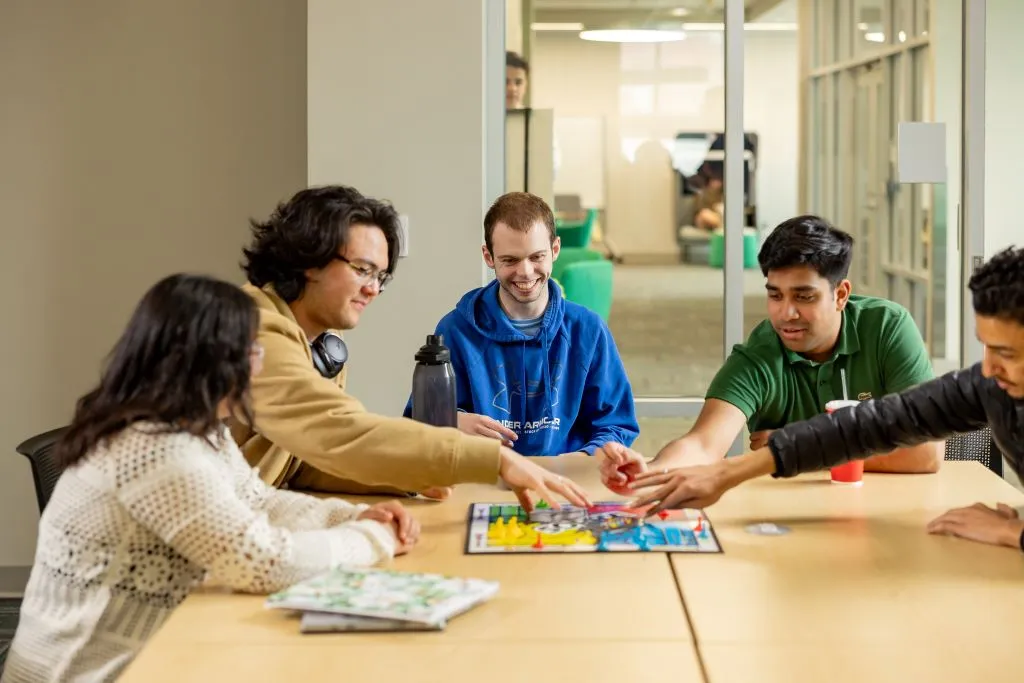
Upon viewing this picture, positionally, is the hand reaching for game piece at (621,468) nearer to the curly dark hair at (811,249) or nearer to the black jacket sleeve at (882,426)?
the black jacket sleeve at (882,426)

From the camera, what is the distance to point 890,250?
5.44m

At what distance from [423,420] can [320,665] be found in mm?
921

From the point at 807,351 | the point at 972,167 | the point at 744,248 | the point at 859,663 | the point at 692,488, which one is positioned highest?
the point at 972,167

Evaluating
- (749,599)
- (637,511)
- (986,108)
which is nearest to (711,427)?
(637,511)

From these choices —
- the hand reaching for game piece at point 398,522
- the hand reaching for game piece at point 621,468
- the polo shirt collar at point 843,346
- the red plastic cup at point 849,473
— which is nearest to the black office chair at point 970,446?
the polo shirt collar at point 843,346

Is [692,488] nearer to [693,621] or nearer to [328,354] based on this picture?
[693,621]

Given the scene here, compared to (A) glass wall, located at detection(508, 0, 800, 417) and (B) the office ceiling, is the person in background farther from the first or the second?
(B) the office ceiling

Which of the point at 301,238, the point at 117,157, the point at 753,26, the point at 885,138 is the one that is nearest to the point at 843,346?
the point at 301,238

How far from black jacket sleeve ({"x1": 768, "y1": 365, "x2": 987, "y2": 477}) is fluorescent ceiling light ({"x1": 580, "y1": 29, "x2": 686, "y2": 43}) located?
233cm

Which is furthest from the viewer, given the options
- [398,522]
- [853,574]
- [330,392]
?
[330,392]

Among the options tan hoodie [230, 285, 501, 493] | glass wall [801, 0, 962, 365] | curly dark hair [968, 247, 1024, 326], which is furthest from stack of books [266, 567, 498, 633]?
glass wall [801, 0, 962, 365]

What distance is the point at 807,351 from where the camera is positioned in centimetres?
289

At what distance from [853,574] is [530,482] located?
0.55 metres

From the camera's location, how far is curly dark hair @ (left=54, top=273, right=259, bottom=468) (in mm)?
1714
